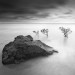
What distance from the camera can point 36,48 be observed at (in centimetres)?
1267

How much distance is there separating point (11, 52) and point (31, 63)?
269 cm

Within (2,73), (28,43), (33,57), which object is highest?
(28,43)

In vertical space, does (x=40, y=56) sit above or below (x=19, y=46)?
below

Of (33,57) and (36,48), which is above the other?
(36,48)

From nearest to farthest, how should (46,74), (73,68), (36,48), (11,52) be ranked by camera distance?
(46,74)
(73,68)
(11,52)
(36,48)

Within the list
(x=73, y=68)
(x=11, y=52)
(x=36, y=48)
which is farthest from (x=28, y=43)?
(x=73, y=68)

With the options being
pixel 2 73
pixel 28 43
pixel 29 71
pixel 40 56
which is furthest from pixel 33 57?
pixel 2 73

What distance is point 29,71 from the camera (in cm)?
1037

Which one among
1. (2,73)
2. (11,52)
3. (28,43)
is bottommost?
(2,73)

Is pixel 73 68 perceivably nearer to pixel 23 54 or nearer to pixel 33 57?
pixel 33 57

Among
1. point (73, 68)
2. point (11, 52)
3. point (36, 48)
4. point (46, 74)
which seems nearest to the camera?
point (46, 74)

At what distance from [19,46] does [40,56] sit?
3137 millimetres

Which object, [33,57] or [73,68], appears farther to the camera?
[33,57]

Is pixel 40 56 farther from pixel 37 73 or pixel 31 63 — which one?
pixel 37 73
